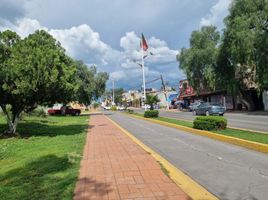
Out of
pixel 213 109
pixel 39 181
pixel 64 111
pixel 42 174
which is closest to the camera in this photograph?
pixel 39 181

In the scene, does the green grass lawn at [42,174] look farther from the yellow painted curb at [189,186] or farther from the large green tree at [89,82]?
the large green tree at [89,82]

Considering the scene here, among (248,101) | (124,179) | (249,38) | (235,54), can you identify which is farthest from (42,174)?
(248,101)

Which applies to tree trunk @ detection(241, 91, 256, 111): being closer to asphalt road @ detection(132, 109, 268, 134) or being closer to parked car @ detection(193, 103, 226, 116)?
parked car @ detection(193, 103, 226, 116)

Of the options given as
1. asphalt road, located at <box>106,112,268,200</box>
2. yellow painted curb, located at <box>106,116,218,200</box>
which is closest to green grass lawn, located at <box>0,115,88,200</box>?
yellow painted curb, located at <box>106,116,218,200</box>

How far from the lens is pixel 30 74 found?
55.5 feet

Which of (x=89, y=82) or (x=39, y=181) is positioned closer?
(x=39, y=181)

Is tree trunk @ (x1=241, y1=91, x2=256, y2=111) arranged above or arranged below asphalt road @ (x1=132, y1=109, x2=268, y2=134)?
above

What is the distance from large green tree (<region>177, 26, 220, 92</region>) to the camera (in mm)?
50356

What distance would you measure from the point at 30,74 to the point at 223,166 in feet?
36.0

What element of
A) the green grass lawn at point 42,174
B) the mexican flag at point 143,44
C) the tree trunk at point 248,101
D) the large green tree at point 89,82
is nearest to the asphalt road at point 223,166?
the green grass lawn at point 42,174

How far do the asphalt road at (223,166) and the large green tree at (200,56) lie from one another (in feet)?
123

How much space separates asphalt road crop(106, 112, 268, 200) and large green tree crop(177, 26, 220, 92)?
37.6 metres

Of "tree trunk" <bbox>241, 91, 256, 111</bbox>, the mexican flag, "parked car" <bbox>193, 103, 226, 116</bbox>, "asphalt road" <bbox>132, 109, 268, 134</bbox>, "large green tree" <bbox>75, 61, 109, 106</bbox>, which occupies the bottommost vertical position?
"asphalt road" <bbox>132, 109, 268, 134</bbox>

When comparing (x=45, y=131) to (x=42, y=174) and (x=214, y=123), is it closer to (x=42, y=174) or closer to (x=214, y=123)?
(x=214, y=123)
